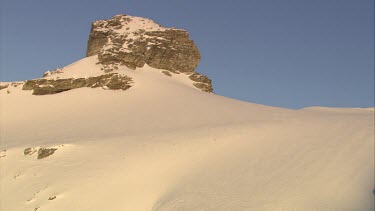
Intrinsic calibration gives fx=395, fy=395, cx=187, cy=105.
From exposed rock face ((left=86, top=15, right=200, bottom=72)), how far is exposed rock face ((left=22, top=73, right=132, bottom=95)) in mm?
5144

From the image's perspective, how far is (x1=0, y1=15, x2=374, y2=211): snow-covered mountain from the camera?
40.2ft

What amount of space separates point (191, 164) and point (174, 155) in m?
1.34

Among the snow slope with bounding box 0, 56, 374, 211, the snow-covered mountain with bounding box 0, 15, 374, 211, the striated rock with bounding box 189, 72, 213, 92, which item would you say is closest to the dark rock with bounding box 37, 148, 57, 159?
the snow-covered mountain with bounding box 0, 15, 374, 211

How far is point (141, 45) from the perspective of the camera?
43.8m

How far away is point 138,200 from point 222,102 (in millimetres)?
19152

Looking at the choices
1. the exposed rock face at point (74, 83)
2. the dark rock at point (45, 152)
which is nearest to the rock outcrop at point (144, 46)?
the exposed rock face at point (74, 83)

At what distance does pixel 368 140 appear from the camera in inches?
545

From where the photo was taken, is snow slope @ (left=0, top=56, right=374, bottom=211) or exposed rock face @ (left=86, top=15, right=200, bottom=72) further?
exposed rock face @ (left=86, top=15, right=200, bottom=72)

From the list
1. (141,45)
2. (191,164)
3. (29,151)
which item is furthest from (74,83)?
(191,164)

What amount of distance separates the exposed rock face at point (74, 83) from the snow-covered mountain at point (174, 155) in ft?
3.89

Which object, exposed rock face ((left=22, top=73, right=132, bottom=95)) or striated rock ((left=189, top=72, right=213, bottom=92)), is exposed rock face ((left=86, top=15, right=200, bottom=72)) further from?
exposed rock face ((left=22, top=73, right=132, bottom=95))

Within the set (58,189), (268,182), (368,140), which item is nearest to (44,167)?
(58,189)

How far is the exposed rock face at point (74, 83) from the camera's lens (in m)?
35.0

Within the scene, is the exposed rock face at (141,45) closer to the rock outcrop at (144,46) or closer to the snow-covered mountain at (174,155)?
the rock outcrop at (144,46)
